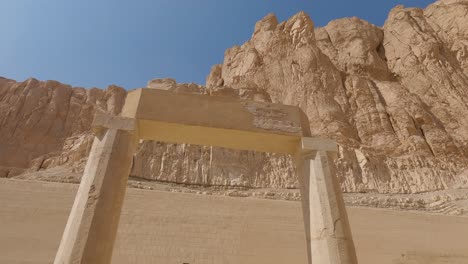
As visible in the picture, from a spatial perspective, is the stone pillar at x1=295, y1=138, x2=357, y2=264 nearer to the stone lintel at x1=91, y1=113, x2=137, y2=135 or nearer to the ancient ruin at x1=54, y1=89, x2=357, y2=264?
the ancient ruin at x1=54, y1=89, x2=357, y2=264

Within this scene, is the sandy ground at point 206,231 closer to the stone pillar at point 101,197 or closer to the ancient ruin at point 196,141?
the ancient ruin at point 196,141

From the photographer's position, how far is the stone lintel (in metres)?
5.68

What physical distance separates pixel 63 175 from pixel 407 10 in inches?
1464

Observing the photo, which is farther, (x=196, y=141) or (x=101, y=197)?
(x=196, y=141)

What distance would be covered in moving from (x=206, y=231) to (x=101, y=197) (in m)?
7.65

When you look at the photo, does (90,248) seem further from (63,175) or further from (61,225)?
(63,175)

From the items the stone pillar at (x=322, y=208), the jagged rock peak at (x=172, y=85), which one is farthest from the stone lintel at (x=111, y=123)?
the jagged rock peak at (x=172, y=85)

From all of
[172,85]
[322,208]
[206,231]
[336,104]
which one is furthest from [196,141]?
[172,85]

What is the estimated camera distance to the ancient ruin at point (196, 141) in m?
4.71

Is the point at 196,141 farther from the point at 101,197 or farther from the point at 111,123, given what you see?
the point at 101,197

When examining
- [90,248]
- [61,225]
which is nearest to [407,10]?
[61,225]

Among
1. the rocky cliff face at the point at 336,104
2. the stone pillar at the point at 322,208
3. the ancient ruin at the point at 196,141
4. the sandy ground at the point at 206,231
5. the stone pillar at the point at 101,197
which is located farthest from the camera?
the rocky cliff face at the point at 336,104

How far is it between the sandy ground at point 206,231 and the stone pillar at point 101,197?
6720mm

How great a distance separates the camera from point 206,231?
39.8ft
